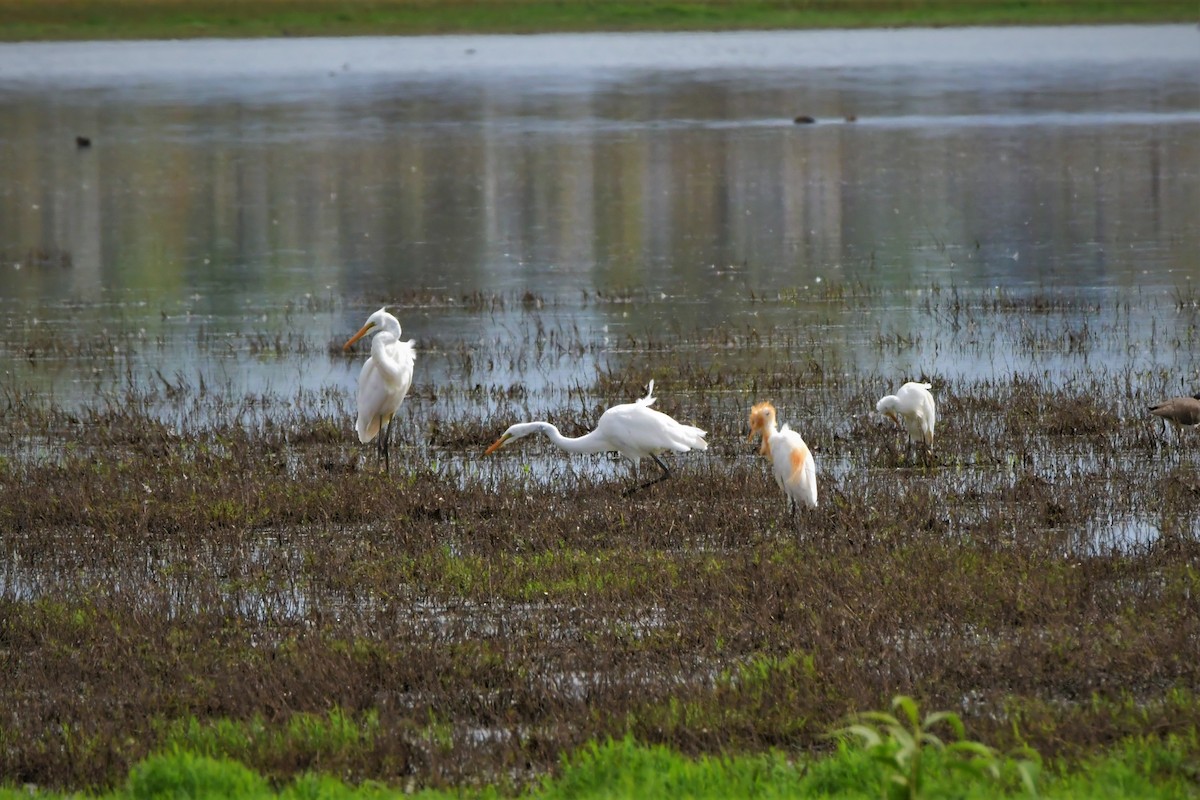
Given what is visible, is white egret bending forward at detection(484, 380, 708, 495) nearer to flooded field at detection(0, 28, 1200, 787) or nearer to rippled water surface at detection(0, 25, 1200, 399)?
flooded field at detection(0, 28, 1200, 787)

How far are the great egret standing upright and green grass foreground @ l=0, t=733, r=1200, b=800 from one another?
5.16 meters

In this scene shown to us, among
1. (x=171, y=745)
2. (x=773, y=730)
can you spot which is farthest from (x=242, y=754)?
(x=773, y=730)

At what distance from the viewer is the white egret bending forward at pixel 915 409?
10602mm

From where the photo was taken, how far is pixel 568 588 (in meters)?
7.79

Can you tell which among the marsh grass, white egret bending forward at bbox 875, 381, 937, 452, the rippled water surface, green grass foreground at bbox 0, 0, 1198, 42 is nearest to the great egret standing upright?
white egret bending forward at bbox 875, 381, 937, 452

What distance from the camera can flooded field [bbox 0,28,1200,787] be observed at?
6301 mm

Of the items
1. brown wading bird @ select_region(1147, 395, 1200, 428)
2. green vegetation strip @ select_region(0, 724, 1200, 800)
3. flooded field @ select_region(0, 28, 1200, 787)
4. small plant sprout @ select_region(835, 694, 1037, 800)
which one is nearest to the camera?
small plant sprout @ select_region(835, 694, 1037, 800)

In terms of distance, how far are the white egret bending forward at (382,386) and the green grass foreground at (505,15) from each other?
75.8 metres

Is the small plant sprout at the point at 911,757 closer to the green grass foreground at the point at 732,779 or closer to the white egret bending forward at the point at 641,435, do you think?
the green grass foreground at the point at 732,779

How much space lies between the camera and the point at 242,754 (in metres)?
5.87

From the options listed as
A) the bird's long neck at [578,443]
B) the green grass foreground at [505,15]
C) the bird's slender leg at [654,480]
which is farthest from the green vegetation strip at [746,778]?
the green grass foreground at [505,15]

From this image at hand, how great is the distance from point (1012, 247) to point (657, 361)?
32.6ft

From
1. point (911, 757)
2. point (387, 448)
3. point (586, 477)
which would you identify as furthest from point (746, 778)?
point (387, 448)

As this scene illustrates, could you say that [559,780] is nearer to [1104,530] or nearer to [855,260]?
[1104,530]
